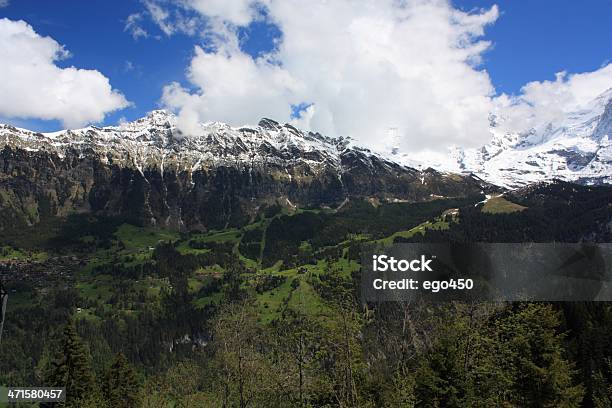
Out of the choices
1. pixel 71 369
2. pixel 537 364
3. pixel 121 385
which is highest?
pixel 537 364

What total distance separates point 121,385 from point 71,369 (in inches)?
498

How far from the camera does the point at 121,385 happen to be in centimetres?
7756

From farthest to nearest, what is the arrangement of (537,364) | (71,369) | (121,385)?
1. (121,385)
2. (71,369)
3. (537,364)

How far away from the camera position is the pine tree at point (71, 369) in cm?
6581

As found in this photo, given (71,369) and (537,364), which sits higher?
(537,364)

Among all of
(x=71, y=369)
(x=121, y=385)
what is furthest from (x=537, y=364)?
(x=121, y=385)

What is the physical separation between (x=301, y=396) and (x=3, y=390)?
21.9 metres

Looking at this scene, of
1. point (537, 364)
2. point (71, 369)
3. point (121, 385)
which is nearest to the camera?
point (537, 364)

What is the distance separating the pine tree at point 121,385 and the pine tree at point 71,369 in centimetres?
813

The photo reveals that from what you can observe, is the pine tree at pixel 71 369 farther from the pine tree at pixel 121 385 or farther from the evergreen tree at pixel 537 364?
the evergreen tree at pixel 537 364

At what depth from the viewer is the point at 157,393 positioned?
182ft

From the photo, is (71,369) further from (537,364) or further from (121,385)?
(537,364)

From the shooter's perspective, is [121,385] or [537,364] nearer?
[537,364]

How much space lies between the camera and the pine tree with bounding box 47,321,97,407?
216 feet
